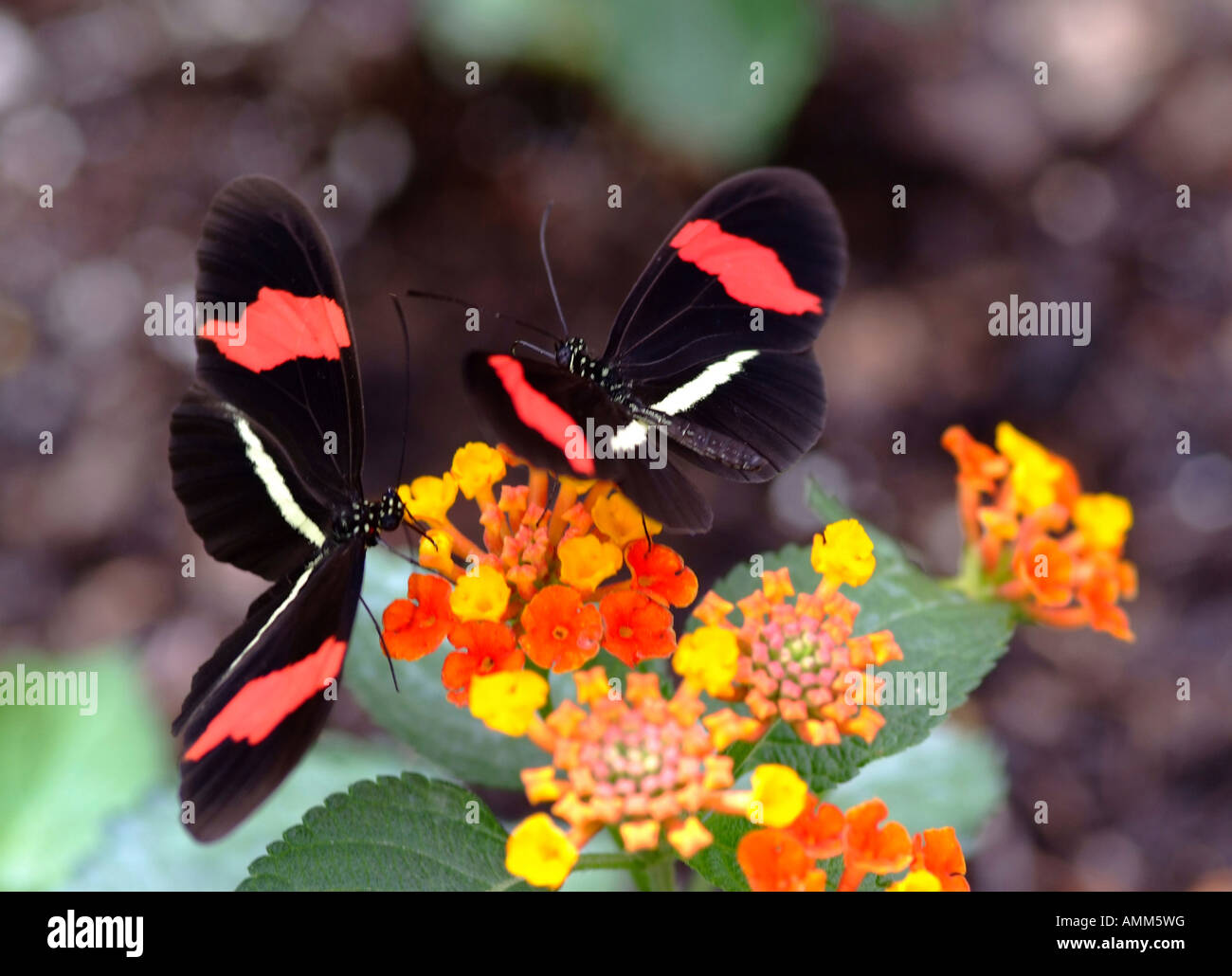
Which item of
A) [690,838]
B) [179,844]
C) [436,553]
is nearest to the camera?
[690,838]

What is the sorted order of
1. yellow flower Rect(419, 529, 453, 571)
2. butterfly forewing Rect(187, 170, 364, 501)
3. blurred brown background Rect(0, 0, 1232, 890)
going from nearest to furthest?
yellow flower Rect(419, 529, 453, 571)
butterfly forewing Rect(187, 170, 364, 501)
blurred brown background Rect(0, 0, 1232, 890)

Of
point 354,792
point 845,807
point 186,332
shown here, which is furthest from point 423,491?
point 186,332

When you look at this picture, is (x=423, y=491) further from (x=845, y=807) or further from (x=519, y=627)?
(x=845, y=807)

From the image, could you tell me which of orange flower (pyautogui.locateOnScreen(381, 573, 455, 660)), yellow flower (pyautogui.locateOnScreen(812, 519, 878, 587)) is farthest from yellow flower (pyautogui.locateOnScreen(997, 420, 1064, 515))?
orange flower (pyautogui.locateOnScreen(381, 573, 455, 660))

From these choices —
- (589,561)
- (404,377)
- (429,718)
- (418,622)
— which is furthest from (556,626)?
(404,377)

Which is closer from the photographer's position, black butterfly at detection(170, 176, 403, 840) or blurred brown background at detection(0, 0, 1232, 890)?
black butterfly at detection(170, 176, 403, 840)

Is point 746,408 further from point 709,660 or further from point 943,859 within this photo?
point 943,859

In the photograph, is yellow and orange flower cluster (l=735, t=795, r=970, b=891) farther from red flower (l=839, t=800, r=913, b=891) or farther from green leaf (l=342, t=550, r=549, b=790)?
green leaf (l=342, t=550, r=549, b=790)
